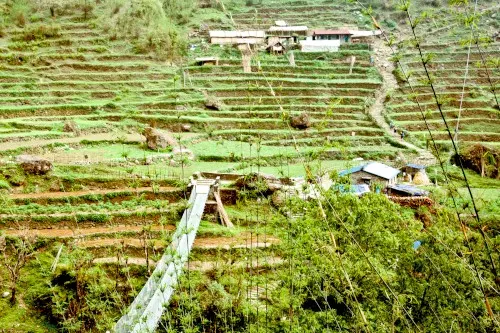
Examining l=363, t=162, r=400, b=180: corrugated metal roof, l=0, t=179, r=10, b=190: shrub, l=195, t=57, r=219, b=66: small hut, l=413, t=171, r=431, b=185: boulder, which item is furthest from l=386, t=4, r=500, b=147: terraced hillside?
l=0, t=179, r=10, b=190: shrub

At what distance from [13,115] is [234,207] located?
614 inches

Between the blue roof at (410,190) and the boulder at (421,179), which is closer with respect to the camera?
the blue roof at (410,190)

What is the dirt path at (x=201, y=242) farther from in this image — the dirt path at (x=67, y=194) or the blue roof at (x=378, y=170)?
the blue roof at (x=378, y=170)

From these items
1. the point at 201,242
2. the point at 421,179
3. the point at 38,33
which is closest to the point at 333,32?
the point at 421,179

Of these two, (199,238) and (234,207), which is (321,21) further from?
(199,238)

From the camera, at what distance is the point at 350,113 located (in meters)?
27.2

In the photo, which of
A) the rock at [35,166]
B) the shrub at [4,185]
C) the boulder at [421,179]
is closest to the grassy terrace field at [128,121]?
the shrub at [4,185]

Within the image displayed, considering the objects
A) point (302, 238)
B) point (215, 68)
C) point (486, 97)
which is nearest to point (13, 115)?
point (215, 68)

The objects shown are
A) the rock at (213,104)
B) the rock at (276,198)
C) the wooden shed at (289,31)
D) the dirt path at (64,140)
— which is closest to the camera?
the rock at (276,198)

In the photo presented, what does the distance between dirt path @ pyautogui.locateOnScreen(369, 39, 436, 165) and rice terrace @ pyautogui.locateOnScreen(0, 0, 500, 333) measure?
175 millimetres

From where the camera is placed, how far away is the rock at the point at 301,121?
2495 centimetres

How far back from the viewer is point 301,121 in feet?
81.9

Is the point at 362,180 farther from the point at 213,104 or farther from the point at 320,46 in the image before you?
the point at 320,46

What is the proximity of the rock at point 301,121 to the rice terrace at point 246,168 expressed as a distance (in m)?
0.11
